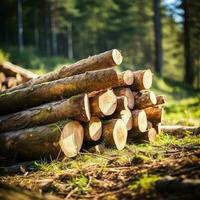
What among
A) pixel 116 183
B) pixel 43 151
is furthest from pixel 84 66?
pixel 116 183

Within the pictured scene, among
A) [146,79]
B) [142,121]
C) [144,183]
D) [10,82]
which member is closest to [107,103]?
[142,121]

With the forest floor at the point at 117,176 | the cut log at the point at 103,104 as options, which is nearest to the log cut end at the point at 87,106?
the cut log at the point at 103,104

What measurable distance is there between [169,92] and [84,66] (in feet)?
54.1

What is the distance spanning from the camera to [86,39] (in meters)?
42.1

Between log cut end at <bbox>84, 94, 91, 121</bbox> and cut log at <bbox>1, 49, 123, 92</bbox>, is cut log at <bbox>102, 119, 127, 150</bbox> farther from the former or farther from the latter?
cut log at <bbox>1, 49, 123, 92</bbox>

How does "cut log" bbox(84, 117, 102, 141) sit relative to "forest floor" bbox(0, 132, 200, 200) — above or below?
above

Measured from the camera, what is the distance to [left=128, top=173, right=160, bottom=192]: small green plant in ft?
14.1

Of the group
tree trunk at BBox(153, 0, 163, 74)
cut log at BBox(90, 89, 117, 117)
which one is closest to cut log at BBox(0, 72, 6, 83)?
cut log at BBox(90, 89, 117, 117)

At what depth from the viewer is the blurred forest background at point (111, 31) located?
1043 inches

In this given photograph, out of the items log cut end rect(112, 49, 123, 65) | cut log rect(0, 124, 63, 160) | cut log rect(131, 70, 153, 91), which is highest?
log cut end rect(112, 49, 123, 65)

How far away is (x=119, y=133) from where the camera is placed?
684 centimetres

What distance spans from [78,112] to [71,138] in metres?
0.49

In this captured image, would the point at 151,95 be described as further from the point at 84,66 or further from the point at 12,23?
the point at 12,23

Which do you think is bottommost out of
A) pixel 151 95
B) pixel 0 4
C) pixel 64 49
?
pixel 151 95
